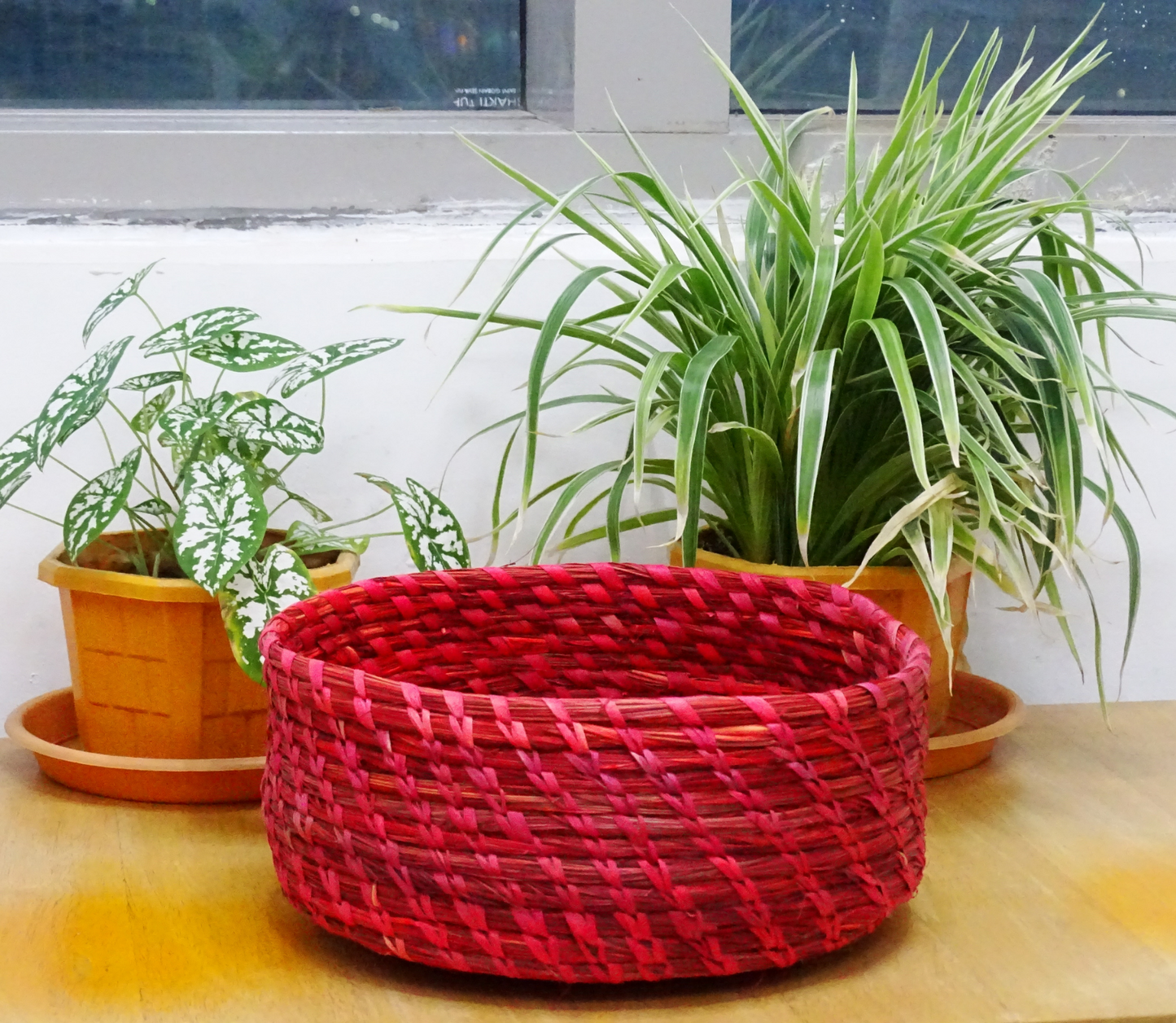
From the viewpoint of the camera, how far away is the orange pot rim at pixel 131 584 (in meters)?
0.81

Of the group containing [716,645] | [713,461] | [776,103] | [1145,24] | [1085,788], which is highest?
[1145,24]

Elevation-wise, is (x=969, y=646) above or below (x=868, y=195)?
below

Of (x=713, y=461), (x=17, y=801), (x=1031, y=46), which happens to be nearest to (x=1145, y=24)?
(x=1031, y=46)

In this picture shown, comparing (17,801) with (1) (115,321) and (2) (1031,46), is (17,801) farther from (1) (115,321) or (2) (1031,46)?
(2) (1031,46)

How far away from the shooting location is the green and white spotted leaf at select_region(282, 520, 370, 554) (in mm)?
889

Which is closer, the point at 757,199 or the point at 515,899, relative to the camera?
the point at 515,899

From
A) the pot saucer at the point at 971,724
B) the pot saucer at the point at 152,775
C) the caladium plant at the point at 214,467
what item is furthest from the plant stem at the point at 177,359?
the pot saucer at the point at 971,724

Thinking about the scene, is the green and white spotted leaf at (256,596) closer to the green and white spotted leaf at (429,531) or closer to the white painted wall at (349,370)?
the green and white spotted leaf at (429,531)

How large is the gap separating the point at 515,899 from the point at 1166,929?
37cm

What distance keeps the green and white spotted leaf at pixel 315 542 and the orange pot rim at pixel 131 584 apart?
38 mm

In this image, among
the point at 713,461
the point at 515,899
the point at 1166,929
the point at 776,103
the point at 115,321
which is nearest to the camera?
the point at 515,899

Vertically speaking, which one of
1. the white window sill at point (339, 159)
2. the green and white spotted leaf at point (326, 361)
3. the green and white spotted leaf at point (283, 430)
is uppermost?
the white window sill at point (339, 159)

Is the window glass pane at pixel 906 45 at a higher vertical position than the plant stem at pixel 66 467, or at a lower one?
higher

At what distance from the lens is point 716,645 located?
808 millimetres
